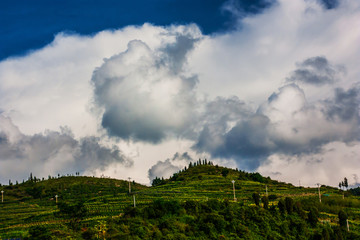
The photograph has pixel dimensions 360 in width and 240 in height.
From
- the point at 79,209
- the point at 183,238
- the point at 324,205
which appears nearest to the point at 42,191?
the point at 79,209

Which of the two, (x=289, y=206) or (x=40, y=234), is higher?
(x=40, y=234)

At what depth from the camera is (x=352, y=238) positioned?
3228 inches

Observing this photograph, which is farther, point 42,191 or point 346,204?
point 42,191

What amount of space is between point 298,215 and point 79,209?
51.3m

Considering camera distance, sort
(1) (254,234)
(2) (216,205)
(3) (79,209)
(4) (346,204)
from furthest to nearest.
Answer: (4) (346,204), (3) (79,209), (2) (216,205), (1) (254,234)

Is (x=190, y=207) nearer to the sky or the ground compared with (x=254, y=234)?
nearer to the sky

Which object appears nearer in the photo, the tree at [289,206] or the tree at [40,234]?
the tree at [40,234]

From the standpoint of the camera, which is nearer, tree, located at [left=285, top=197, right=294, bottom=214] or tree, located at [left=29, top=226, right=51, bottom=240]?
tree, located at [left=29, top=226, right=51, bottom=240]

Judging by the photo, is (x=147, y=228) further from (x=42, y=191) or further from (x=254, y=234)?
(x=42, y=191)

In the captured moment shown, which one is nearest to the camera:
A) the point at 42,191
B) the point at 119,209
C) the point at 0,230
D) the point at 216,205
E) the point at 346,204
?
the point at 216,205

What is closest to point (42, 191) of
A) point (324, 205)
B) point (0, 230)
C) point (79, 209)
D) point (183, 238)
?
point (0, 230)

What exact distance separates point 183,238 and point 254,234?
18738mm

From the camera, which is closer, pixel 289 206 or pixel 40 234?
pixel 40 234

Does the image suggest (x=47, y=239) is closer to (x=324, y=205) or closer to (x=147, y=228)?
(x=147, y=228)
